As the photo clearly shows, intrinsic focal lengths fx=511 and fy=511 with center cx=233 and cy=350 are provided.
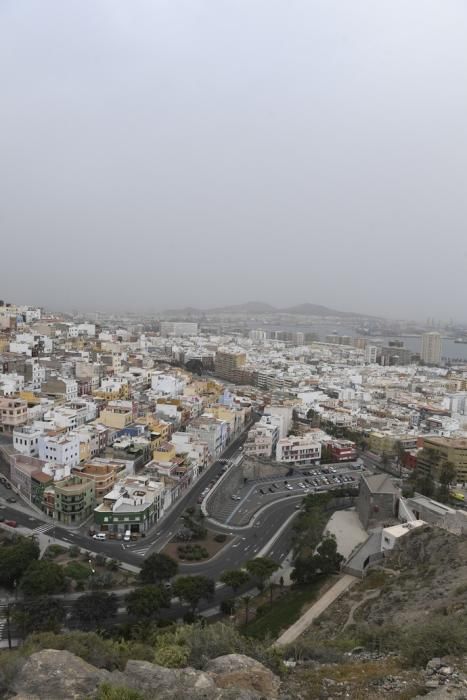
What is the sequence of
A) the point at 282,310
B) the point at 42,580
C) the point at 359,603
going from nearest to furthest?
the point at 42,580, the point at 359,603, the point at 282,310

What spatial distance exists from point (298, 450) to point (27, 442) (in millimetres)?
10534

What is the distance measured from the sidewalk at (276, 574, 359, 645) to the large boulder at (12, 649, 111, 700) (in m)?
5.32

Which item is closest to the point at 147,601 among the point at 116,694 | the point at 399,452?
the point at 116,694

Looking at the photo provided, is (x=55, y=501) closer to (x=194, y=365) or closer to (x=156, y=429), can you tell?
(x=156, y=429)

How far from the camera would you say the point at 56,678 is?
4504mm

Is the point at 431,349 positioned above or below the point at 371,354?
above

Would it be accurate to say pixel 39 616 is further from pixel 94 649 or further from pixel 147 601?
pixel 94 649

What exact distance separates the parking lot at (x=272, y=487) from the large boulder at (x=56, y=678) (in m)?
10.7

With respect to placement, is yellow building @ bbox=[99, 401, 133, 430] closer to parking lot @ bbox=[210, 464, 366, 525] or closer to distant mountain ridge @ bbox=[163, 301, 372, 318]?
parking lot @ bbox=[210, 464, 366, 525]

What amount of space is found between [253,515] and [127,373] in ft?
54.5

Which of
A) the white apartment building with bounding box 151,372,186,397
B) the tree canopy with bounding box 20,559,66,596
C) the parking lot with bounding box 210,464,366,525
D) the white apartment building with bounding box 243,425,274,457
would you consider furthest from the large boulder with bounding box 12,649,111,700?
the white apartment building with bounding box 151,372,186,397

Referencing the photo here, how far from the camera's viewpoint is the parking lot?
16.1m

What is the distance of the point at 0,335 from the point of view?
37.4 meters

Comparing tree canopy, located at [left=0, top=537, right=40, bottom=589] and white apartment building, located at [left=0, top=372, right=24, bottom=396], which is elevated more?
white apartment building, located at [left=0, top=372, right=24, bottom=396]
